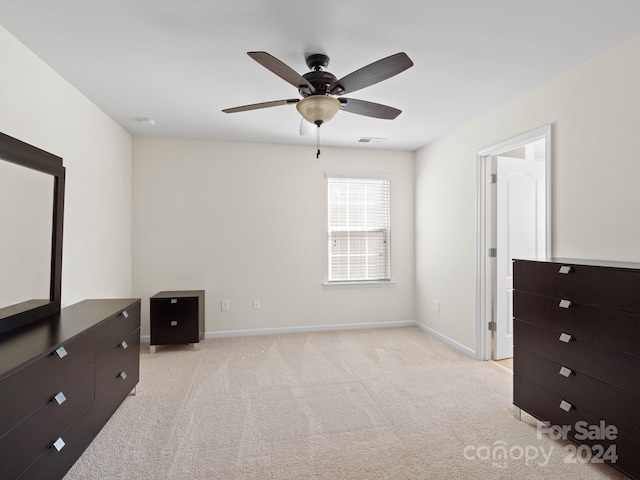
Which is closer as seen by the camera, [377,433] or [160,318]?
[377,433]

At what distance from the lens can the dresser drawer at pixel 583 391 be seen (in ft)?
5.51

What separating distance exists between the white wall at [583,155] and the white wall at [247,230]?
4.07ft

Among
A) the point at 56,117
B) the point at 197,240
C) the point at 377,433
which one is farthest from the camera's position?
the point at 197,240

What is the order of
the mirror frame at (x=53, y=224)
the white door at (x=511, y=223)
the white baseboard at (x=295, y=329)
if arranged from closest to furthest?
the mirror frame at (x=53, y=224)
the white door at (x=511, y=223)
the white baseboard at (x=295, y=329)

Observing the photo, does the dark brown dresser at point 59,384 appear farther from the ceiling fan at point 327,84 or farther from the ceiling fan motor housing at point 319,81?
the ceiling fan motor housing at point 319,81

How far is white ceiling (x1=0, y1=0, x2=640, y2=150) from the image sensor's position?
179 centimetres

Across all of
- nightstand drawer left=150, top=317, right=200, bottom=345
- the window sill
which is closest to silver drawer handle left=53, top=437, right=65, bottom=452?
nightstand drawer left=150, top=317, right=200, bottom=345

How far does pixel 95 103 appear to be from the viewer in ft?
10.1

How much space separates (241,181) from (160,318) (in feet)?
6.16

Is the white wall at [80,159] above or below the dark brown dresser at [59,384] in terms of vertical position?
above

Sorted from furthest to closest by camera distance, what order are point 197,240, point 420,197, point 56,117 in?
point 420,197 → point 197,240 → point 56,117

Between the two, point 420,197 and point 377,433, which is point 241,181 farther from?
point 377,433

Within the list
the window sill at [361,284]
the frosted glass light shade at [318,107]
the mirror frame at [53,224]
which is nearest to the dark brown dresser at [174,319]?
the mirror frame at [53,224]

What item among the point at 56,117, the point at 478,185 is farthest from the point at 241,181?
the point at 478,185
